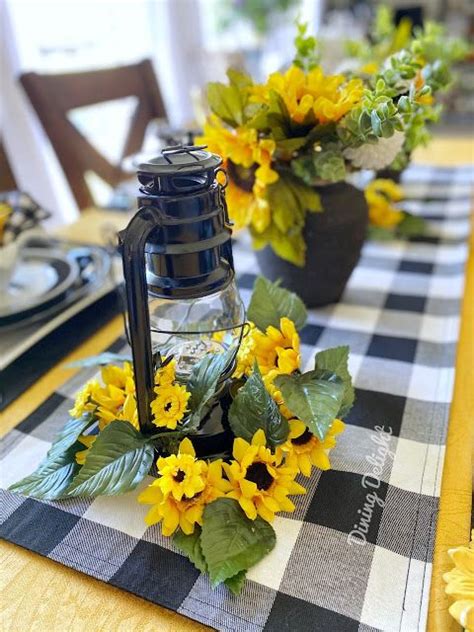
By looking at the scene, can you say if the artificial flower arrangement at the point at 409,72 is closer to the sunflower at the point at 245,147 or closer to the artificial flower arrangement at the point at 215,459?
the sunflower at the point at 245,147

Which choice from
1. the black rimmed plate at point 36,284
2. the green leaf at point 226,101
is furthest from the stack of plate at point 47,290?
the green leaf at point 226,101

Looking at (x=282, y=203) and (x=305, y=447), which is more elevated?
(x=282, y=203)

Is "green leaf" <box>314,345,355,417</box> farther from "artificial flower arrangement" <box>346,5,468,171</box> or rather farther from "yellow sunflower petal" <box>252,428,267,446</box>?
"artificial flower arrangement" <box>346,5,468,171</box>

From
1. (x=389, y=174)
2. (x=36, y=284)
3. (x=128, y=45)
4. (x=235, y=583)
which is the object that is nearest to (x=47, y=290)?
(x=36, y=284)

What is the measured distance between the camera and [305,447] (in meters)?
0.49

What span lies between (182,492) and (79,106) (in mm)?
1251

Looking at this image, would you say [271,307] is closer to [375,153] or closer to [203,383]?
[203,383]

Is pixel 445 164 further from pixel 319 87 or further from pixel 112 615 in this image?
pixel 112 615

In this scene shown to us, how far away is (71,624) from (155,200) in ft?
1.11

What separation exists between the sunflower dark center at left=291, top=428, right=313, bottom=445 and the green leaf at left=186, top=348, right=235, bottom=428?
0.29 ft

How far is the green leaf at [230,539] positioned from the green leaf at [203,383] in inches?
3.1

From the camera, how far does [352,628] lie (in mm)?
385

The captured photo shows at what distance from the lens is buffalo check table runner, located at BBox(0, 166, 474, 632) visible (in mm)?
403

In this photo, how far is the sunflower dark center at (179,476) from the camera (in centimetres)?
44
